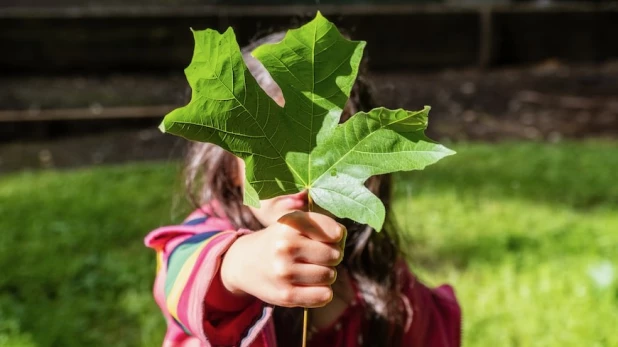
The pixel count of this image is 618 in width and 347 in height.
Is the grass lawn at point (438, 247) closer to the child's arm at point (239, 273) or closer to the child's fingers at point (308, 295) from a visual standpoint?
the child's arm at point (239, 273)

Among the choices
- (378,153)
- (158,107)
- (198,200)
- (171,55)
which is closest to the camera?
(378,153)

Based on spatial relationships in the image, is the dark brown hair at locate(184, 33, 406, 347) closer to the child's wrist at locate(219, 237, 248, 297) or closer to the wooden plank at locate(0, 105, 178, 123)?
the child's wrist at locate(219, 237, 248, 297)

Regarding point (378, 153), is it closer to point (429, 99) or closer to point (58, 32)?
point (429, 99)

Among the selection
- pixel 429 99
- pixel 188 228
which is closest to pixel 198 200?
pixel 188 228

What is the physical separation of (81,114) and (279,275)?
11.8ft

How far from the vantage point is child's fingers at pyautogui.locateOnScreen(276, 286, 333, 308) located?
1.90 feet

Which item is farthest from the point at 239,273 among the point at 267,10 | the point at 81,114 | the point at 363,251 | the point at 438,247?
the point at 267,10

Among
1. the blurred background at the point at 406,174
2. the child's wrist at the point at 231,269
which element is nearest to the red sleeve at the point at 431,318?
the blurred background at the point at 406,174

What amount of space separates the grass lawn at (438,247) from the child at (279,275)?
27cm

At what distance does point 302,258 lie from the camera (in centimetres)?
59

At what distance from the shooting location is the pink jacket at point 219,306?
0.82 m

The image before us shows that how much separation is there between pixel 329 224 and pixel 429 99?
4257 millimetres

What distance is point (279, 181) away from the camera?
0.56 m

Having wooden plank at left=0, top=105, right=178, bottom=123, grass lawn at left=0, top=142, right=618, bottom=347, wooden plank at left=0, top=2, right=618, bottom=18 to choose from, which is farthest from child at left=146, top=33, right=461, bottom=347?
wooden plank at left=0, top=2, right=618, bottom=18
